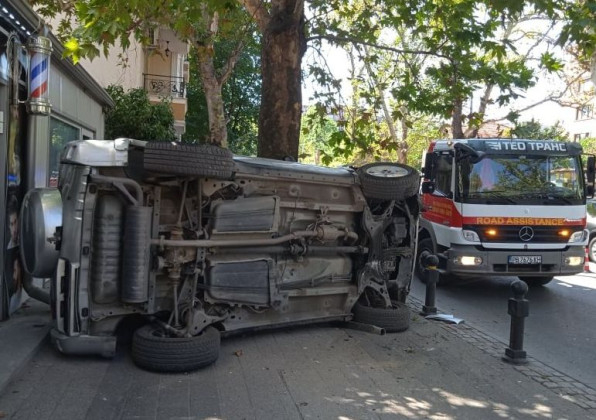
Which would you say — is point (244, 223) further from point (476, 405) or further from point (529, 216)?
point (529, 216)

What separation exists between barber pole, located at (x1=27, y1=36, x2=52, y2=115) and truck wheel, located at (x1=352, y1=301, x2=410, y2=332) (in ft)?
13.6

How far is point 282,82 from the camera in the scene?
895cm

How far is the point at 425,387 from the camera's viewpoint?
16.5 feet

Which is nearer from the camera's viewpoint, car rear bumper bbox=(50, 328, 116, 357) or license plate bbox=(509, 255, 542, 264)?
car rear bumper bbox=(50, 328, 116, 357)

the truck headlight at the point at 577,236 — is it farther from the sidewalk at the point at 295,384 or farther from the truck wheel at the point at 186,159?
the truck wheel at the point at 186,159

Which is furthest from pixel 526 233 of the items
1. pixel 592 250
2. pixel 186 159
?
pixel 592 250

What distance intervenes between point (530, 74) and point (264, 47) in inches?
167

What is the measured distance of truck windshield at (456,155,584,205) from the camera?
9.57 meters

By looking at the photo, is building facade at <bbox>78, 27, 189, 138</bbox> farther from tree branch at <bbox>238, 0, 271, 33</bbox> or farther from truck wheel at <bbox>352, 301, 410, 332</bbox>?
truck wheel at <bbox>352, 301, 410, 332</bbox>

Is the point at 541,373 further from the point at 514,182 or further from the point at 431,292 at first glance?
the point at 514,182

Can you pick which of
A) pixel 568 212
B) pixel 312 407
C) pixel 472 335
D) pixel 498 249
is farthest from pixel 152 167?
pixel 568 212

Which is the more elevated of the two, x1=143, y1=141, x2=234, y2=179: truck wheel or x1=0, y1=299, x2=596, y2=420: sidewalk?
x1=143, y1=141, x2=234, y2=179: truck wheel

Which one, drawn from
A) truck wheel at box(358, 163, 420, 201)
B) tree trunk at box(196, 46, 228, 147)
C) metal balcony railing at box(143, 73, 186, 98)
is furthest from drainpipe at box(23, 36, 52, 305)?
metal balcony railing at box(143, 73, 186, 98)

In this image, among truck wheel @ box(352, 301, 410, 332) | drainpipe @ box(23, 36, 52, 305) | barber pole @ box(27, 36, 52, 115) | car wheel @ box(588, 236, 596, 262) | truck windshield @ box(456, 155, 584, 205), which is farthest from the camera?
car wheel @ box(588, 236, 596, 262)
